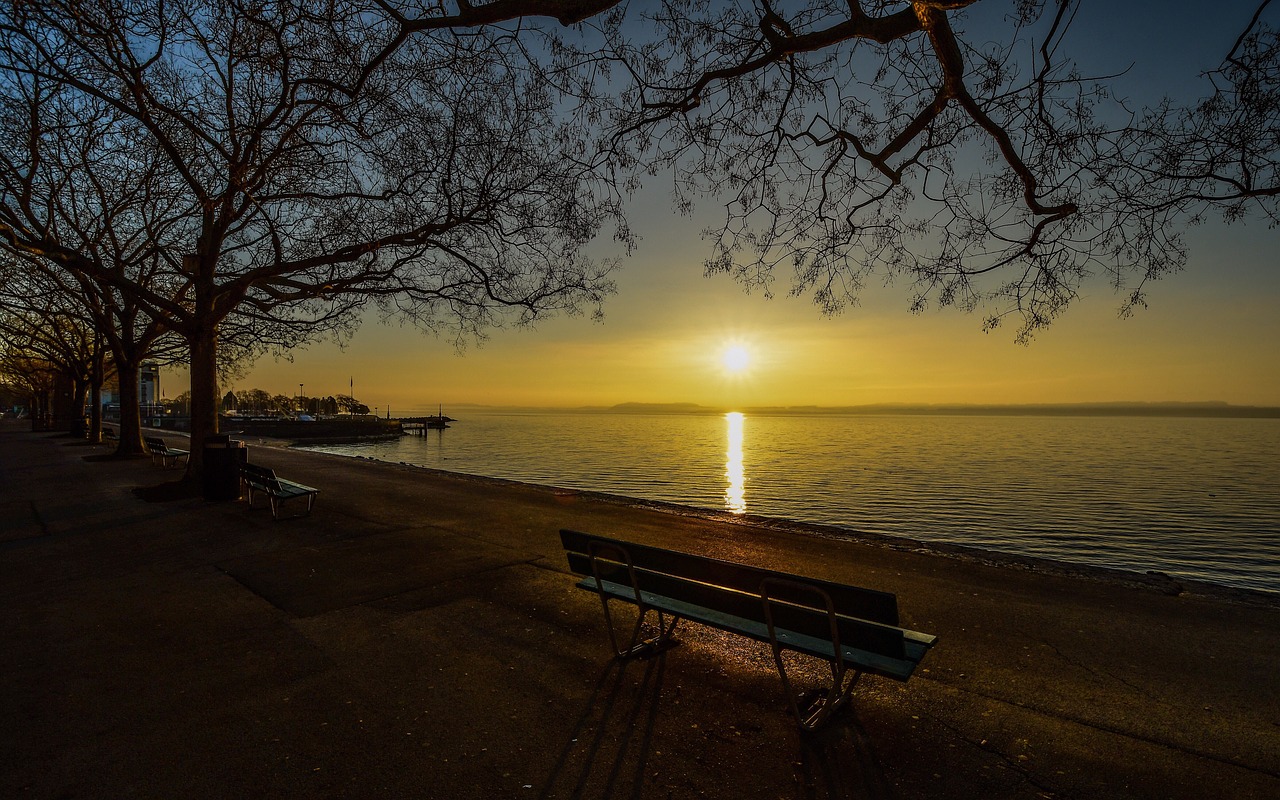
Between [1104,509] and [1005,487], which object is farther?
[1005,487]

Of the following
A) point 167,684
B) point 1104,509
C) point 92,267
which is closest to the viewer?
point 167,684

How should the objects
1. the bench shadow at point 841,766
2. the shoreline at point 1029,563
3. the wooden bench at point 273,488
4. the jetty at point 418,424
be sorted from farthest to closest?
the jetty at point 418,424, the wooden bench at point 273,488, the shoreline at point 1029,563, the bench shadow at point 841,766

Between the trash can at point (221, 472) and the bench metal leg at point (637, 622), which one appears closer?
the bench metal leg at point (637, 622)

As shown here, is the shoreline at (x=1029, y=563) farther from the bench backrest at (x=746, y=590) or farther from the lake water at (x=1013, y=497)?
the lake water at (x=1013, y=497)

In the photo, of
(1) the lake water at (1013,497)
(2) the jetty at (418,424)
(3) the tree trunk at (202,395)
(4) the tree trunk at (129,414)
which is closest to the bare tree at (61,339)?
(4) the tree trunk at (129,414)

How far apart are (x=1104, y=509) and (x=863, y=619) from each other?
26.7 m

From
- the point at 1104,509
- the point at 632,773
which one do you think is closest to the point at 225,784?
the point at 632,773

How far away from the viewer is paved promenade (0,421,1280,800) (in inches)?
127

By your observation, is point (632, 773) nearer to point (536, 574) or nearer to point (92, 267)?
point (536, 574)

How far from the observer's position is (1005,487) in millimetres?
30359

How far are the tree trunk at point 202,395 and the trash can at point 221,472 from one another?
0.86 meters

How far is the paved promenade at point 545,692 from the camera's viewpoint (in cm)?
322

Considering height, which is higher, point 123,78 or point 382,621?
point 123,78

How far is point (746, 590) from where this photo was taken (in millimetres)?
4102
